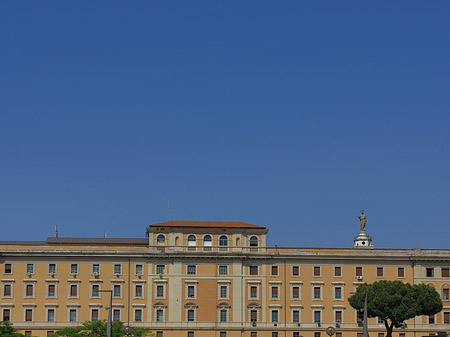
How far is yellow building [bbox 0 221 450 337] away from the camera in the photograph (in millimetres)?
124000

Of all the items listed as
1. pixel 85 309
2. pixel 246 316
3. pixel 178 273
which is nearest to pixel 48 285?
pixel 85 309

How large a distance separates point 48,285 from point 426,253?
53.4 metres

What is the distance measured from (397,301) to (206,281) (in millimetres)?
27578

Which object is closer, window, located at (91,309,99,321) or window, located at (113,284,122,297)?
window, located at (91,309,99,321)

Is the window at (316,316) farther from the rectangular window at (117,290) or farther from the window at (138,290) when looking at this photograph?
the rectangular window at (117,290)

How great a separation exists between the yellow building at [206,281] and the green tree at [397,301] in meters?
11.2

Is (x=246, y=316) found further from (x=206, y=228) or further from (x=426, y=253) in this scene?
(x=426, y=253)

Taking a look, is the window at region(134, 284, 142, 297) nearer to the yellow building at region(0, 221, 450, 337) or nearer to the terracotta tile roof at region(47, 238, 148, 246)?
the yellow building at region(0, 221, 450, 337)

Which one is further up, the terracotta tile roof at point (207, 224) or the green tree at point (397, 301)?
the terracotta tile roof at point (207, 224)

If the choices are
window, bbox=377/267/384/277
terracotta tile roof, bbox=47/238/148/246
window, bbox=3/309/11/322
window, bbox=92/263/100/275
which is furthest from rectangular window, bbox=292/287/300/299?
window, bbox=3/309/11/322

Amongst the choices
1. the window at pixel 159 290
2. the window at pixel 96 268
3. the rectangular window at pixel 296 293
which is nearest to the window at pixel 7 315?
the window at pixel 96 268

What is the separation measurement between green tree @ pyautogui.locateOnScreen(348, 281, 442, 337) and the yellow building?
11.2 meters

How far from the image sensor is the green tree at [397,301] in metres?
113

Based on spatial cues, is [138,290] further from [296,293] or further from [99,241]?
[296,293]
